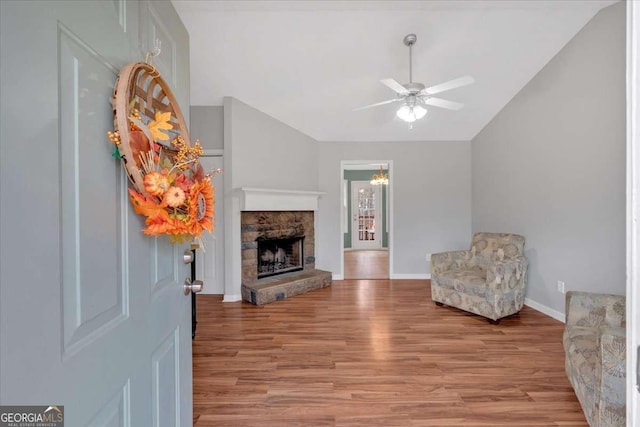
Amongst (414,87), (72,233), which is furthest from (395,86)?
(72,233)

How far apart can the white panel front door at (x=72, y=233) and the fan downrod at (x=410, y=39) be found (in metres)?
2.63

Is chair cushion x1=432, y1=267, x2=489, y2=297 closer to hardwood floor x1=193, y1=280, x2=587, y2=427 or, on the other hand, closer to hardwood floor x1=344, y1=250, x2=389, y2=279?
hardwood floor x1=193, y1=280, x2=587, y2=427

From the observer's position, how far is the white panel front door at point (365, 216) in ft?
30.2

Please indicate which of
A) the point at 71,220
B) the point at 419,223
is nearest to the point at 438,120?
the point at 419,223

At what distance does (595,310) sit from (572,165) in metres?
1.83

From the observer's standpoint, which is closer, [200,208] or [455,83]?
[200,208]

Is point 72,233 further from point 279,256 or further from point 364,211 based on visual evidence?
point 364,211

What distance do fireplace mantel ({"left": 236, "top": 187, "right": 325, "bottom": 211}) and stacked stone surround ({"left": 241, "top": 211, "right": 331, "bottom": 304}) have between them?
0.39 feet

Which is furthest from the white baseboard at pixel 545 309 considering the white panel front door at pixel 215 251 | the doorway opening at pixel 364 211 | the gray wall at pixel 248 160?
the doorway opening at pixel 364 211

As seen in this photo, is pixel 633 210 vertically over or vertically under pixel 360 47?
under

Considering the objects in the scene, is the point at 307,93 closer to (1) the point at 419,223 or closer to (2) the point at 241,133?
(2) the point at 241,133

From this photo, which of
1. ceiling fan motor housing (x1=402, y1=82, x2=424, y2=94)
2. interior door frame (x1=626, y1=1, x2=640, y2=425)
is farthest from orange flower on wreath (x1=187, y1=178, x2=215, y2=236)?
ceiling fan motor housing (x1=402, y1=82, x2=424, y2=94)

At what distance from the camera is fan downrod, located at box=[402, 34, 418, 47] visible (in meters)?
2.91

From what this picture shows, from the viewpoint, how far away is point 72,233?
64 cm
